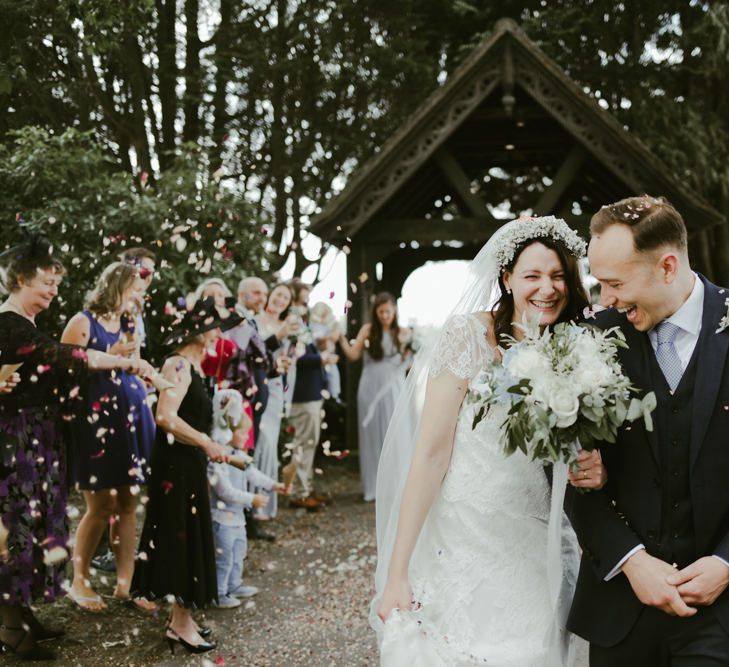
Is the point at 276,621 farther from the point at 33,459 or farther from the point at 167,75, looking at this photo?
the point at 167,75

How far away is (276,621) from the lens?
5.57 meters

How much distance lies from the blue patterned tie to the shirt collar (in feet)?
0.06

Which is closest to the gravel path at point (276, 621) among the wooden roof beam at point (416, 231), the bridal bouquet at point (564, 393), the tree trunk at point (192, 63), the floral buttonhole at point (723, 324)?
the bridal bouquet at point (564, 393)

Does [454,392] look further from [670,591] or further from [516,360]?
[670,591]

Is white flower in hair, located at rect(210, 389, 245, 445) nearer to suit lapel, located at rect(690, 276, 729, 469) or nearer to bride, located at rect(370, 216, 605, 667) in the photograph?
bride, located at rect(370, 216, 605, 667)

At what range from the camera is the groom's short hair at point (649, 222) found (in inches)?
96.3

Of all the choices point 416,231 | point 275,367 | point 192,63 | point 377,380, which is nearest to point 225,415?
point 275,367

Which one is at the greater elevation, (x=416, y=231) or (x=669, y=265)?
(x=416, y=231)

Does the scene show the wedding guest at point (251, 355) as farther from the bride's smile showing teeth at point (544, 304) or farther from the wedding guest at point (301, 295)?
the bride's smile showing teeth at point (544, 304)

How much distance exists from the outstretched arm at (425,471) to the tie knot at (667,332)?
2.37 feet

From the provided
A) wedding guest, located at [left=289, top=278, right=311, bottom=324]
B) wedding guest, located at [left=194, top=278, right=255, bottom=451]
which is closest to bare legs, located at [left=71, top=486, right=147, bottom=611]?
wedding guest, located at [left=194, top=278, right=255, bottom=451]

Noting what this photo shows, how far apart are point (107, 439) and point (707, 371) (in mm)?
4248

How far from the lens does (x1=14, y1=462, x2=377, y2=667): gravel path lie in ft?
16.0

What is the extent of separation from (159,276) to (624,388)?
6.56 meters
